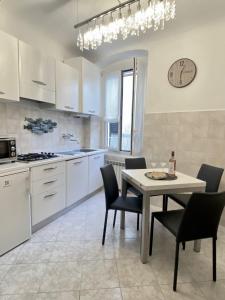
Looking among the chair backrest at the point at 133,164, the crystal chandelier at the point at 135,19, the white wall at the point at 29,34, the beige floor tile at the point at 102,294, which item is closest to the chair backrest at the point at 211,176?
the chair backrest at the point at 133,164

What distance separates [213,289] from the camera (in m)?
1.55

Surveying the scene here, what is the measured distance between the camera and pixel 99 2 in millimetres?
2293

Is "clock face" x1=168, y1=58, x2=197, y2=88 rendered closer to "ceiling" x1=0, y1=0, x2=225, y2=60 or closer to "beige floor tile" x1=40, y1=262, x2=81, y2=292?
"ceiling" x1=0, y1=0, x2=225, y2=60

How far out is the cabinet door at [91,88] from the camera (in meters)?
3.29

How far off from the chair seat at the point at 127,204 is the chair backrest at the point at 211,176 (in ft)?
2.71

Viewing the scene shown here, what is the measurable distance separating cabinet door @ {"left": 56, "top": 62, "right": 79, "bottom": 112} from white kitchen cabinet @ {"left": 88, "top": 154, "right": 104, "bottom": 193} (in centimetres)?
90

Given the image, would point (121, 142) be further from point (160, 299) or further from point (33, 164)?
point (160, 299)

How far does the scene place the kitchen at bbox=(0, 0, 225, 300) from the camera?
66.4 inches

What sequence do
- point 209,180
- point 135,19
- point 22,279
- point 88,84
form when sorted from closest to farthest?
point 22,279
point 135,19
point 209,180
point 88,84

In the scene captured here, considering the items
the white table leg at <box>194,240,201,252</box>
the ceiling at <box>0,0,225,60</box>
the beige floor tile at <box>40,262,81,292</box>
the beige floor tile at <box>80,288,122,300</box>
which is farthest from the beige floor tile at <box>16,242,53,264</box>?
the ceiling at <box>0,0,225,60</box>

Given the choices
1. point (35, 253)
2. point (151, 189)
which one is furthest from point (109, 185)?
point (35, 253)

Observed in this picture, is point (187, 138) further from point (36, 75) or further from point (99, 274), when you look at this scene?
point (36, 75)

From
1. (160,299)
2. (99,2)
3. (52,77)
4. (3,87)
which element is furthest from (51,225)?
(99,2)

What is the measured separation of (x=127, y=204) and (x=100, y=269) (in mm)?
672
